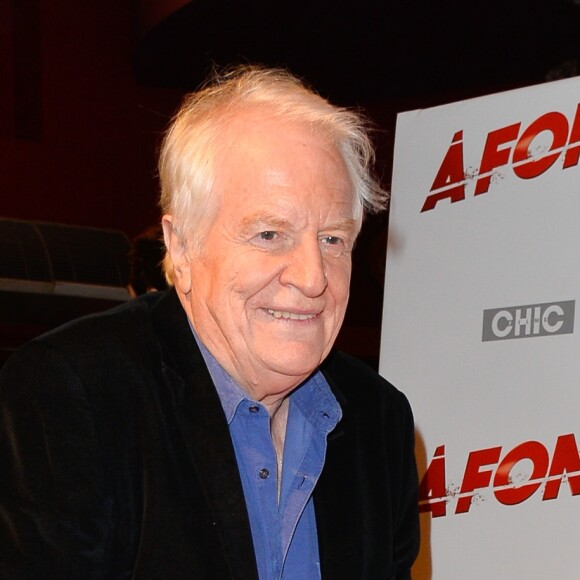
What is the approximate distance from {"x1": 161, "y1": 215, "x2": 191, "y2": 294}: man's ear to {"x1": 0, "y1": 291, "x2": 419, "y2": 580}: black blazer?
6cm

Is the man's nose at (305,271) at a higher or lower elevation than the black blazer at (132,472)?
higher

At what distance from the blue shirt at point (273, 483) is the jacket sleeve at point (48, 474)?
0.23 metres

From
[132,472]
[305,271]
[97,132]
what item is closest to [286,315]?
[305,271]

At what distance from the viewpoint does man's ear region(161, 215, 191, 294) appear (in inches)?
62.0

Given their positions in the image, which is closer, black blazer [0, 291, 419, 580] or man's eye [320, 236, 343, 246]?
Result: black blazer [0, 291, 419, 580]

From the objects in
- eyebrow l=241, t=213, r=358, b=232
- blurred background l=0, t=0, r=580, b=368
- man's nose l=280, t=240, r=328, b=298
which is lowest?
man's nose l=280, t=240, r=328, b=298

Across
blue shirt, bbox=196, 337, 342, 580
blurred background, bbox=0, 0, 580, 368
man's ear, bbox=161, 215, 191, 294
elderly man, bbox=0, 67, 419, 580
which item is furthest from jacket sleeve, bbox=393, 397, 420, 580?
blurred background, bbox=0, 0, 580, 368

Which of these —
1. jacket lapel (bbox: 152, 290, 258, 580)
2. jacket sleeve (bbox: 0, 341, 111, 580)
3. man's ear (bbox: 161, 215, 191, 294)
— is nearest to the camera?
jacket sleeve (bbox: 0, 341, 111, 580)

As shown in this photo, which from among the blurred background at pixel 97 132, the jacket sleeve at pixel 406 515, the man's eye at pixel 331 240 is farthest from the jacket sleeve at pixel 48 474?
the blurred background at pixel 97 132

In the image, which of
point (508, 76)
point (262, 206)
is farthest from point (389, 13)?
point (262, 206)

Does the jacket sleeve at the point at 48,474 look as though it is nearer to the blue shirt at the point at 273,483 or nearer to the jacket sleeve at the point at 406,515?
the blue shirt at the point at 273,483

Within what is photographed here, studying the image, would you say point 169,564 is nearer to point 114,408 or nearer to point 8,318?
point 114,408

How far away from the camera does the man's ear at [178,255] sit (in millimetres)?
1574

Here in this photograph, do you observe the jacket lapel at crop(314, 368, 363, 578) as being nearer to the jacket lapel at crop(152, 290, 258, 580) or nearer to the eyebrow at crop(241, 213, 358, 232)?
the jacket lapel at crop(152, 290, 258, 580)
